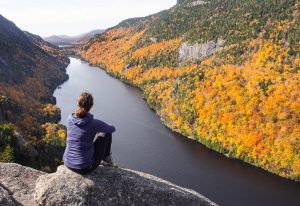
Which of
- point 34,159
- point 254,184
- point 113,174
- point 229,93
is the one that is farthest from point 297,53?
point 113,174

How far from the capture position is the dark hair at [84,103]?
15.4 metres

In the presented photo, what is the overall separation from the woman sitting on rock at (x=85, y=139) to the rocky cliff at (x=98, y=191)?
0.52 meters

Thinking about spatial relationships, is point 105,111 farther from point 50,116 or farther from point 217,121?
point 217,121

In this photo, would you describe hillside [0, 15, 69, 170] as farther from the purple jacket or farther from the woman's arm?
the woman's arm

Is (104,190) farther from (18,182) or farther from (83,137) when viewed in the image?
(18,182)

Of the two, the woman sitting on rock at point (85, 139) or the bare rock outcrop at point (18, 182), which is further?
the bare rock outcrop at point (18, 182)

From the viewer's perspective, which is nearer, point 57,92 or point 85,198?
point 85,198

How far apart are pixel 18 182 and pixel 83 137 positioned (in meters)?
4.71

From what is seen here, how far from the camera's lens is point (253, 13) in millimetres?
197750

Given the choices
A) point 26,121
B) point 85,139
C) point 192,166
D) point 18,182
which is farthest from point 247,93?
point 85,139

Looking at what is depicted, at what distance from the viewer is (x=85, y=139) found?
15.8 m

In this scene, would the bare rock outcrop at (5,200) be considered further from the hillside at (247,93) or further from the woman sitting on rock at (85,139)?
the hillside at (247,93)

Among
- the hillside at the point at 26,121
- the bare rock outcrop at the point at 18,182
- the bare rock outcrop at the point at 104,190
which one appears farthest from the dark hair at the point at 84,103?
the hillside at the point at 26,121

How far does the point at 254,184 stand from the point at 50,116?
79.1m
